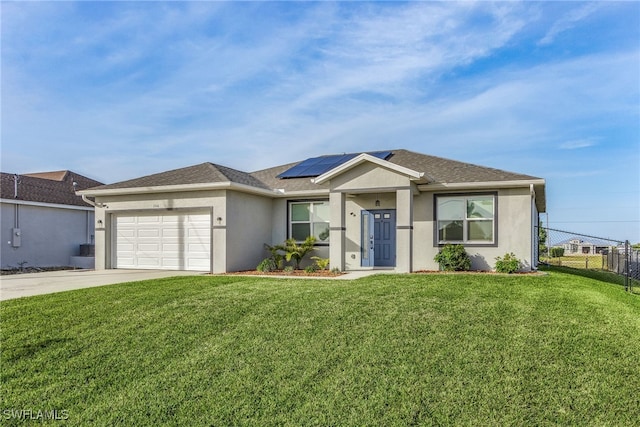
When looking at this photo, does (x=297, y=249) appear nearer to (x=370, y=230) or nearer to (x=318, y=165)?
(x=370, y=230)

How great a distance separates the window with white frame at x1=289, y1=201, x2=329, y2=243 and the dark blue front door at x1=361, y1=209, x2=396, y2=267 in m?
1.46

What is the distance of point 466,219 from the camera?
1360 centimetres

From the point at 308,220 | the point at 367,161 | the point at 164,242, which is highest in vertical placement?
the point at 367,161

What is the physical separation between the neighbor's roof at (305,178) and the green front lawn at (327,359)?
562 centimetres

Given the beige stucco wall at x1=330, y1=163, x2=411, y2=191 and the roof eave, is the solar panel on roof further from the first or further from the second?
the beige stucco wall at x1=330, y1=163, x2=411, y2=191

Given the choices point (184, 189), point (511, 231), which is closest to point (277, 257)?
point (184, 189)

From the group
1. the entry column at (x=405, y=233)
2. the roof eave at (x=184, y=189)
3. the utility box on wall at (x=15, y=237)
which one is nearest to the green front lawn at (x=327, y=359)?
the entry column at (x=405, y=233)

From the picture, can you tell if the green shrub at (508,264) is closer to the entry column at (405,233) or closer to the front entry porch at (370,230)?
the entry column at (405,233)

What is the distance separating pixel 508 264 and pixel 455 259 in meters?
1.51

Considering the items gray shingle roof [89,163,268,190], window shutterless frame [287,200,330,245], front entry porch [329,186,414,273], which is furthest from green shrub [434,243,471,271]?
gray shingle roof [89,163,268,190]

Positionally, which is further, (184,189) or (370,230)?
(370,230)

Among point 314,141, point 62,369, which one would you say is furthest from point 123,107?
point 62,369

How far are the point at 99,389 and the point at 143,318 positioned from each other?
2.30 meters

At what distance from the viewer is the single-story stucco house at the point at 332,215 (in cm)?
1311
